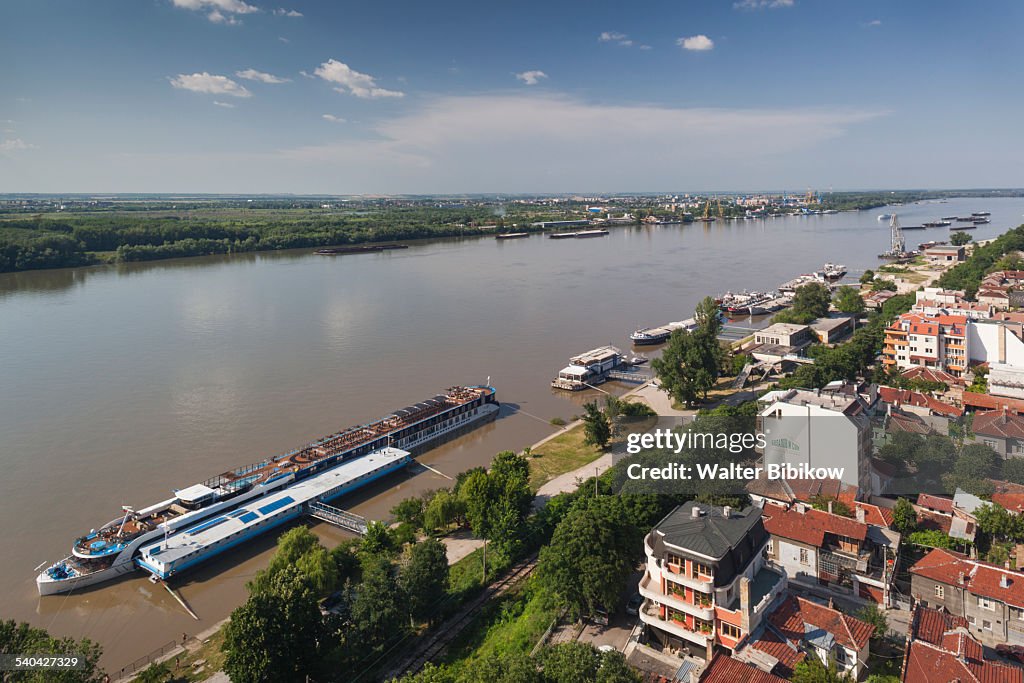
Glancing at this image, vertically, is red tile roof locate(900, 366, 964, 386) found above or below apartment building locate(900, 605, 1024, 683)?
above

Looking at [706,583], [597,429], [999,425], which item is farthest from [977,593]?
[597,429]

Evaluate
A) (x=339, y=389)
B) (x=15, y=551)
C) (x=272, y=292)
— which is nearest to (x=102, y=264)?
(x=272, y=292)

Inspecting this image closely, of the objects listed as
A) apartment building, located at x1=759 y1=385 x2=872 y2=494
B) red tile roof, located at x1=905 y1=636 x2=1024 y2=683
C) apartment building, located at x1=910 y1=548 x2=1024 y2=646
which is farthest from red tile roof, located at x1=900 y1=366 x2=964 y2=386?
red tile roof, located at x1=905 y1=636 x2=1024 y2=683

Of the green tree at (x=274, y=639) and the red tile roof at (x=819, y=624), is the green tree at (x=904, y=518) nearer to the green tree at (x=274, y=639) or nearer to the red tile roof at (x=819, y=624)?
the red tile roof at (x=819, y=624)

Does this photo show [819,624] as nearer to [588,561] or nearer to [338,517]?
[588,561]

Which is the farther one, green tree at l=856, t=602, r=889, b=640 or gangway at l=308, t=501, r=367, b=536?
gangway at l=308, t=501, r=367, b=536

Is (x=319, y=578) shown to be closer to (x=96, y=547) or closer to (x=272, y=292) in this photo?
(x=96, y=547)

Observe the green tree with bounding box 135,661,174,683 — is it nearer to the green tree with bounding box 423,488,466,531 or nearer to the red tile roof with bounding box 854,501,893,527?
the green tree with bounding box 423,488,466,531

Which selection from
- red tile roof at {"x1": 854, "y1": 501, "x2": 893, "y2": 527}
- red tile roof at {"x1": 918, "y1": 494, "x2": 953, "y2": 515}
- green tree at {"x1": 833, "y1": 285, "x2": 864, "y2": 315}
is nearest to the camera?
red tile roof at {"x1": 854, "y1": 501, "x2": 893, "y2": 527}
